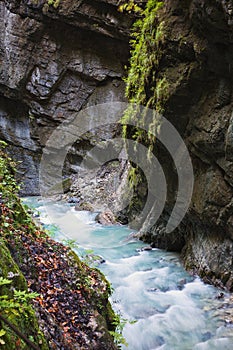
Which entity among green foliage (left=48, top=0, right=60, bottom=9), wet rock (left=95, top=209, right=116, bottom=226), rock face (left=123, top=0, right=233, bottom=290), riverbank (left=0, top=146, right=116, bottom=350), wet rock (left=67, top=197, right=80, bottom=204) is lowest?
wet rock (left=67, top=197, right=80, bottom=204)

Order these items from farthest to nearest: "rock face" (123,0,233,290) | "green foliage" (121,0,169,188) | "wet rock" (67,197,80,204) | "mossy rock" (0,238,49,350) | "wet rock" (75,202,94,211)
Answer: "wet rock" (67,197,80,204), "wet rock" (75,202,94,211), "green foliage" (121,0,169,188), "rock face" (123,0,233,290), "mossy rock" (0,238,49,350)

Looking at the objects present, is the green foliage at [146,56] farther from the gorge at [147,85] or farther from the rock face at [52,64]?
the rock face at [52,64]

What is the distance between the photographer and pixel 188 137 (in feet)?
22.4

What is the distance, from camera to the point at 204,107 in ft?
20.7

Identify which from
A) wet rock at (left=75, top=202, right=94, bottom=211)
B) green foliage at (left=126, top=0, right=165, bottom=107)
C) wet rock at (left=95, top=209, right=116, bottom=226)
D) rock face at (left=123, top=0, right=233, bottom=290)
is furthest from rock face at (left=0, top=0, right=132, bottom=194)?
rock face at (left=123, top=0, right=233, bottom=290)

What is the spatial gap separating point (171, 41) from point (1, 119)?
619 inches

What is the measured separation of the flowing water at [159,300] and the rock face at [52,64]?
36.5 ft

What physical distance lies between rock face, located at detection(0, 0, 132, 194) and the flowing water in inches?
438

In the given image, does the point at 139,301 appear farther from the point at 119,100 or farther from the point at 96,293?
the point at 119,100

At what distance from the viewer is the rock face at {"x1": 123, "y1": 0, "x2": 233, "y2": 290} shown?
541cm

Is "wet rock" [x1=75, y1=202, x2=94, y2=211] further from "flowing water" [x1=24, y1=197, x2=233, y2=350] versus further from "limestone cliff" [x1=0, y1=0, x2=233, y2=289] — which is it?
"flowing water" [x1=24, y1=197, x2=233, y2=350]

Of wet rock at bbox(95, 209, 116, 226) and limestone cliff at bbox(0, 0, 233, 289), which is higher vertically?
limestone cliff at bbox(0, 0, 233, 289)

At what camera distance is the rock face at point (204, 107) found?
5.41m

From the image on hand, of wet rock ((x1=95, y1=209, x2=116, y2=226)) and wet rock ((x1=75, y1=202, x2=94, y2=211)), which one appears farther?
wet rock ((x1=75, y1=202, x2=94, y2=211))
